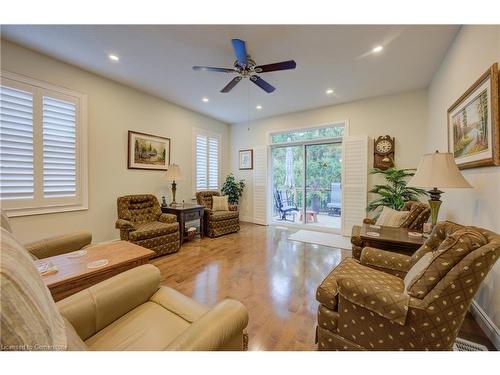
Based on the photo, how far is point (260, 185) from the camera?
18.0 ft

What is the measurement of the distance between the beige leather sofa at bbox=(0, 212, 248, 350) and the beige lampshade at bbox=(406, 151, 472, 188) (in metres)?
1.86

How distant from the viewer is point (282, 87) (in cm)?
361

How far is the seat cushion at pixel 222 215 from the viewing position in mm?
4238

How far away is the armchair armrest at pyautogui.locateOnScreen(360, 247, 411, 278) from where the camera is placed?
5.37ft

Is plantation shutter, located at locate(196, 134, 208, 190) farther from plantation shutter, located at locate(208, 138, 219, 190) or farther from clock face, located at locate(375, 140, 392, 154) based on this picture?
clock face, located at locate(375, 140, 392, 154)

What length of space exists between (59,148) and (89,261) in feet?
7.46

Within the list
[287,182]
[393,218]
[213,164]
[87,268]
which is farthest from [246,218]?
[87,268]

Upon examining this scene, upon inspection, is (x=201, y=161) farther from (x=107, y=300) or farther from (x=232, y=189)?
(x=107, y=300)

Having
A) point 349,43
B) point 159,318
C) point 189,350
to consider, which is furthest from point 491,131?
point 159,318

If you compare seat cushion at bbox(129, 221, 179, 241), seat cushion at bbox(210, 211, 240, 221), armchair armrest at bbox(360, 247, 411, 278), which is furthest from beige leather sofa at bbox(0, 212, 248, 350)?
seat cushion at bbox(210, 211, 240, 221)

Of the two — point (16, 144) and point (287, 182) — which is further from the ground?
point (16, 144)

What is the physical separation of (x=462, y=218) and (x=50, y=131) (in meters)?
5.21
